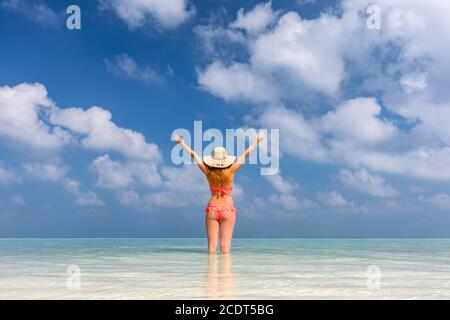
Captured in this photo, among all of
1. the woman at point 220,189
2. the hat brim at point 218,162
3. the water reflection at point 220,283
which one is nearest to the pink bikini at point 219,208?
the woman at point 220,189

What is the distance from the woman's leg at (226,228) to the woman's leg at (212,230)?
0.15 metres

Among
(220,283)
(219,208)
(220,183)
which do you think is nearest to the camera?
(220,283)

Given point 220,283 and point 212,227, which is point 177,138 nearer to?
point 212,227

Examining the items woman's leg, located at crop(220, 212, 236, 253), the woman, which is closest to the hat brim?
the woman

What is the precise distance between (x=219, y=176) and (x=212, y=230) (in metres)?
1.38

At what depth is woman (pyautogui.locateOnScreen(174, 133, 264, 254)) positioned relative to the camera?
1151 centimetres

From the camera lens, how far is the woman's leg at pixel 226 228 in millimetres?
11492

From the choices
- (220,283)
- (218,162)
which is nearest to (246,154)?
(218,162)

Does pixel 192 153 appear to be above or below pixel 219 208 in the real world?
above

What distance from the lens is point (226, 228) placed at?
11578 millimetres

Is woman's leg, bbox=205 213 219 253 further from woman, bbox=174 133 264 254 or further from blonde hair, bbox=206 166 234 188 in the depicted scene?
blonde hair, bbox=206 166 234 188

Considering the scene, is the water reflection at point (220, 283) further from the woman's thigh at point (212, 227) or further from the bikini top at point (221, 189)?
the bikini top at point (221, 189)
